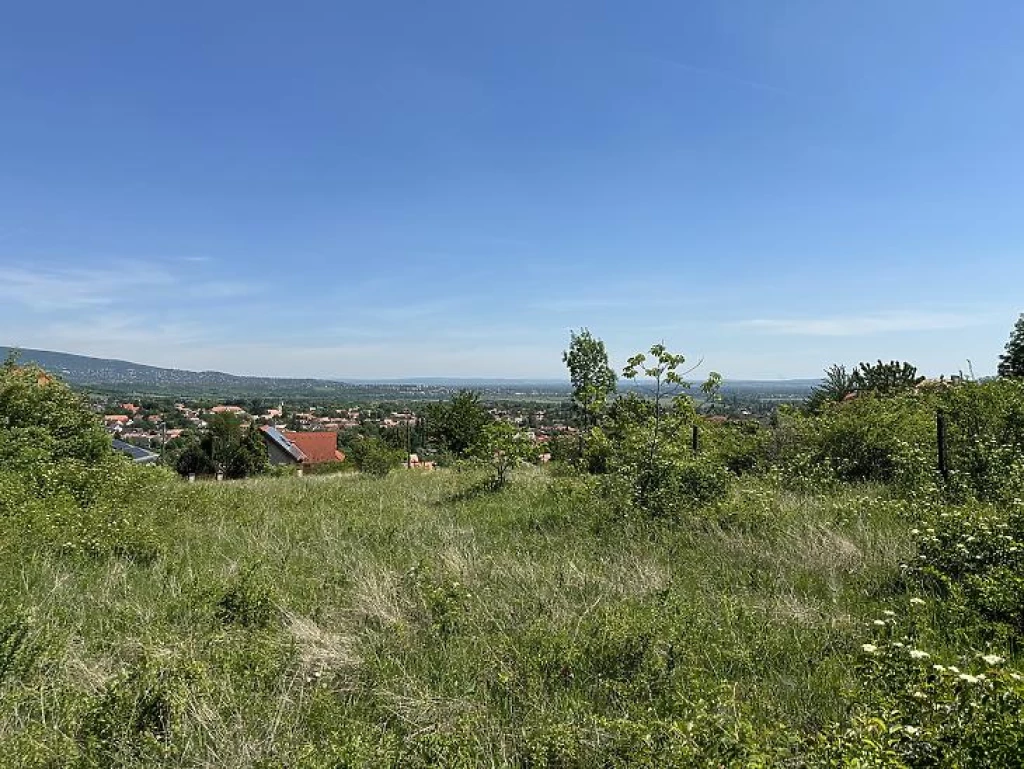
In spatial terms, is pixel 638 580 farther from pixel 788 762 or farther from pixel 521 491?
pixel 521 491

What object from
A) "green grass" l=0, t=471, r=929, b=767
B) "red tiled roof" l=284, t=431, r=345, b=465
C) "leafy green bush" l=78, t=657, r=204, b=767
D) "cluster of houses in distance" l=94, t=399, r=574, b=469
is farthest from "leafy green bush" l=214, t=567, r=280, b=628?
"red tiled roof" l=284, t=431, r=345, b=465

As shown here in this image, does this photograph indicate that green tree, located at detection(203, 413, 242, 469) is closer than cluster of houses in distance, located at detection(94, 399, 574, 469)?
Yes

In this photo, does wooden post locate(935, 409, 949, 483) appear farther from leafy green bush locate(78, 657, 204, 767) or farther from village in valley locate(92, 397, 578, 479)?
leafy green bush locate(78, 657, 204, 767)

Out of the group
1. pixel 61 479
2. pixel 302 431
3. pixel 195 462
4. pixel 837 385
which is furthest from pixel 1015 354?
pixel 302 431

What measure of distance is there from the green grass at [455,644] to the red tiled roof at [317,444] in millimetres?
46307

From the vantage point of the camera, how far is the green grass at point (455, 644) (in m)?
2.68

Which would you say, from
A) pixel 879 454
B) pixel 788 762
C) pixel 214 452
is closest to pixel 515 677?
pixel 788 762

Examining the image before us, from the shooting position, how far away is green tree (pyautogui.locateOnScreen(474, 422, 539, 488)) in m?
12.1

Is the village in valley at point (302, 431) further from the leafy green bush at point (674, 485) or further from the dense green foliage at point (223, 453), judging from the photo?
the leafy green bush at point (674, 485)

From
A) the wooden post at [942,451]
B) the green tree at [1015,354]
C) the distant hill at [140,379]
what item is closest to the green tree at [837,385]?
the green tree at [1015,354]

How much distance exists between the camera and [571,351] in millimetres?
22953

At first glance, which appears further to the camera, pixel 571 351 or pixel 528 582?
pixel 571 351

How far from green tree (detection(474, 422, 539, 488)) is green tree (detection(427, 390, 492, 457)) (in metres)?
12.7

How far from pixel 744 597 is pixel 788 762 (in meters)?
2.37
